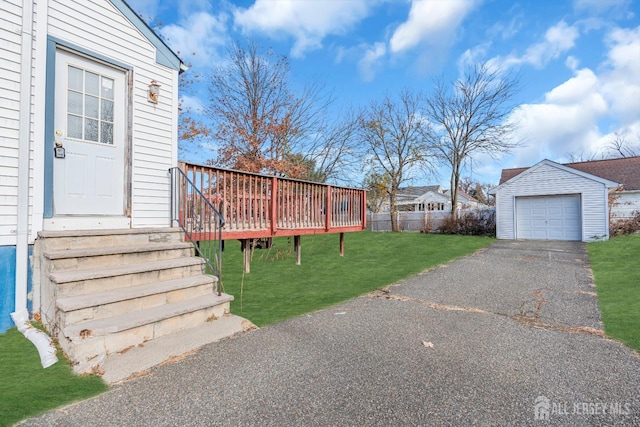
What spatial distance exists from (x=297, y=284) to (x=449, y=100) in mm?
18226

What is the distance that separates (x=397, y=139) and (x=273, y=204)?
52.5 feet

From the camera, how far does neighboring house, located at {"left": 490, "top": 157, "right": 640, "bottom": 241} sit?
40.3 feet

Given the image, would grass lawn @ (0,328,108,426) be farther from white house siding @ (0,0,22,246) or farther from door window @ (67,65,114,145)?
door window @ (67,65,114,145)

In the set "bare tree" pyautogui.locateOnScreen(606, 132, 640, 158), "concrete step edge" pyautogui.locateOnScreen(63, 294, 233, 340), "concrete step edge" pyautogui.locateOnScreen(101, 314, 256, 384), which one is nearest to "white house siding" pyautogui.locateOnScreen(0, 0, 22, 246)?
"concrete step edge" pyautogui.locateOnScreen(63, 294, 233, 340)

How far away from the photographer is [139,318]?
2920mm

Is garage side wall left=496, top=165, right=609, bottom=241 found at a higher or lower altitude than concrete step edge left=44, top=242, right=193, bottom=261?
higher

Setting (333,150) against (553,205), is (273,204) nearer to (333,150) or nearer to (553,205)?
(333,150)

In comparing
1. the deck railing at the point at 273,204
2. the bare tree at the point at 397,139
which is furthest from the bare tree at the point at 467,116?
the deck railing at the point at 273,204

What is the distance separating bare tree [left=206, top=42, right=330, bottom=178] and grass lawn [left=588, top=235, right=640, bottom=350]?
9299 millimetres

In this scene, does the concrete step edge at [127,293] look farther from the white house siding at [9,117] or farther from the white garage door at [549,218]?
the white garage door at [549,218]

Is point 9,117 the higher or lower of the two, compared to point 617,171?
lower

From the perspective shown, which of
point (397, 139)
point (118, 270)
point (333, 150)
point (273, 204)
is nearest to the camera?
point (118, 270)

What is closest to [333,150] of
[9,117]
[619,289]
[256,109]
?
[256,109]

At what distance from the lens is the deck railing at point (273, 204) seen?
5.13 metres
